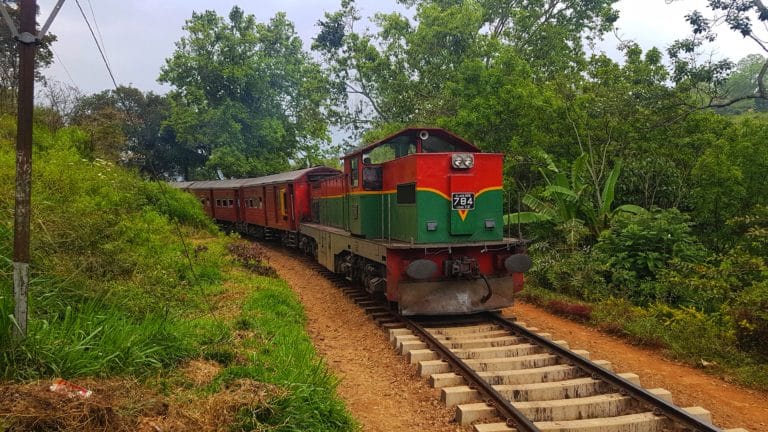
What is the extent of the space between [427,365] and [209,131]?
25978 mm

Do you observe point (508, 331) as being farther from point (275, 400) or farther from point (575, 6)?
point (575, 6)

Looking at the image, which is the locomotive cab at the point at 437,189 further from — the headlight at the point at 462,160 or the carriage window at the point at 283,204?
the carriage window at the point at 283,204

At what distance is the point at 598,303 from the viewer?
9.46 meters

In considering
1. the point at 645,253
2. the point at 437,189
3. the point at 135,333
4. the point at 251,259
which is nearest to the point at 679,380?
the point at 437,189

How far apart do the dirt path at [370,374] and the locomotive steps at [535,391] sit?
0.18 meters

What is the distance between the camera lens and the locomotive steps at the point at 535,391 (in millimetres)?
4477

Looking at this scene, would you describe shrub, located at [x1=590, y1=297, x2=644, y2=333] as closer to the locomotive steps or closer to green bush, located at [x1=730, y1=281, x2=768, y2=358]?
green bush, located at [x1=730, y1=281, x2=768, y2=358]

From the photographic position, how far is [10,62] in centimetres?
1734

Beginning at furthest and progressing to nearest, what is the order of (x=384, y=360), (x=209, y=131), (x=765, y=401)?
(x=209, y=131) < (x=384, y=360) < (x=765, y=401)

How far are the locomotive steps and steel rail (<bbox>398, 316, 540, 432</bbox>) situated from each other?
1.2 inches

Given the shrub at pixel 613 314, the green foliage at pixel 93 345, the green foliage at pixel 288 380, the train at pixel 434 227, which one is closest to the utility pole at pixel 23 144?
the green foliage at pixel 93 345

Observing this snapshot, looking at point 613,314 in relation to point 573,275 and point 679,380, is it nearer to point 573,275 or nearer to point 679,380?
point 573,275

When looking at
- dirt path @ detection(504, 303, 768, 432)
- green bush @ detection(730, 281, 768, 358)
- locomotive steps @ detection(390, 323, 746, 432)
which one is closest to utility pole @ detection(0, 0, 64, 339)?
locomotive steps @ detection(390, 323, 746, 432)

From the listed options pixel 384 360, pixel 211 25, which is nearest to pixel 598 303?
pixel 384 360
